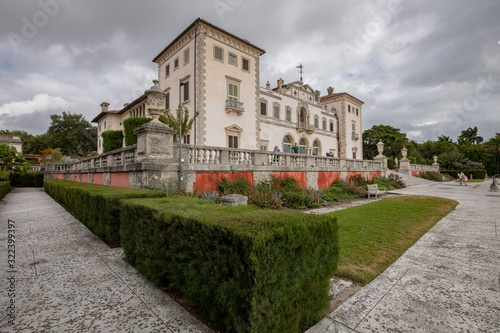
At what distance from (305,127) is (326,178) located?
16814 mm

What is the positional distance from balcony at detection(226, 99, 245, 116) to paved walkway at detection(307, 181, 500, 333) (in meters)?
17.5

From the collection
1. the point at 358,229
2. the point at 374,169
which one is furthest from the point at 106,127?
the point at 358,229

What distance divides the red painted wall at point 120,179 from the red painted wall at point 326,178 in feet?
33.0

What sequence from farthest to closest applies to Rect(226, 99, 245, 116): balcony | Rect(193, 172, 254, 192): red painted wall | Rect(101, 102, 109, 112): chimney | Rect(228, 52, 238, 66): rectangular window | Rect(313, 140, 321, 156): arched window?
Rect(101, 102, 109, 112): chimney, Rect(313, 140, 321, 156): arched window, Rect(228, 52, 238, 66): rectangular window, Rect(226, 99, 245, 116): balcony, Rect(193, 172, 254, 192): red painted wall

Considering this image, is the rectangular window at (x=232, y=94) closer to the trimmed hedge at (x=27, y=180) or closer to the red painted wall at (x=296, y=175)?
the red painted wall at (x=296, y=175)

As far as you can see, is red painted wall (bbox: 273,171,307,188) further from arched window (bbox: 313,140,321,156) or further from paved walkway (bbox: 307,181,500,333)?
arched window (bbox: 313,140,321,156)

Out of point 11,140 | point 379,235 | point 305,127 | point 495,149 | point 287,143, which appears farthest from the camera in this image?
point 495,149

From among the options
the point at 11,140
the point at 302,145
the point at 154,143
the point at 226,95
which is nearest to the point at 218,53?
the point at 226,95

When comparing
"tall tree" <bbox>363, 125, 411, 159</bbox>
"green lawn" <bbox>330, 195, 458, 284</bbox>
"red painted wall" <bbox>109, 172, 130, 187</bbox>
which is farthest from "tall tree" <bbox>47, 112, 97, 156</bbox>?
"tall tree" <bbox>363, 125, 411, 159</bbox>

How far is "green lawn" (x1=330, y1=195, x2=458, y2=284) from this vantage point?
Result: 361 centimetres

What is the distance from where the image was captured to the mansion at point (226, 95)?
18.9 meters

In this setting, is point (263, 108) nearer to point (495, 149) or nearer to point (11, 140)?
point (11, 140)

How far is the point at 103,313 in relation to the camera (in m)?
2.49

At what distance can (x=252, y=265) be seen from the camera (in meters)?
1.76
